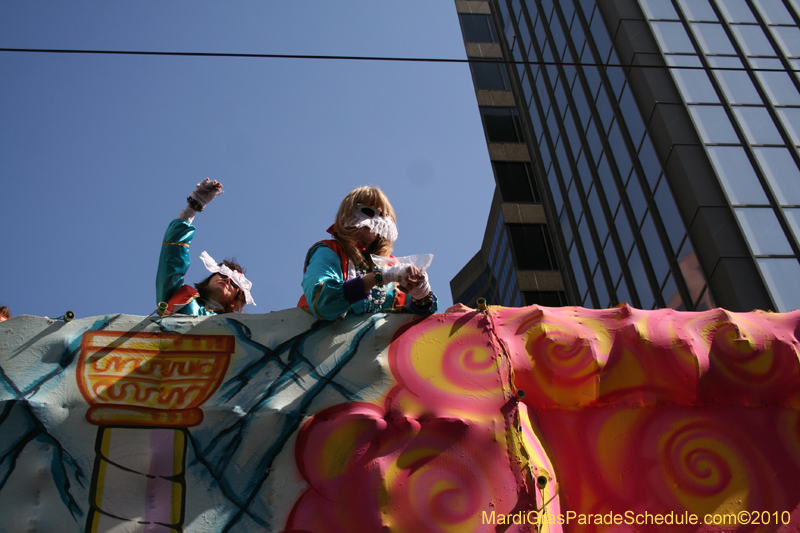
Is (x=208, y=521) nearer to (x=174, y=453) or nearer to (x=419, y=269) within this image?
(x=174, y=453)

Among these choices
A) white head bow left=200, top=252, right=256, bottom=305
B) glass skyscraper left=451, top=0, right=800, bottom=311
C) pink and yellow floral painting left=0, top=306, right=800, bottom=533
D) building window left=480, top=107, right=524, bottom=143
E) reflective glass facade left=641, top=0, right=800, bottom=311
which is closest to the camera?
pink and yellow floral painting left=0, top=306, right=800, bottom=533

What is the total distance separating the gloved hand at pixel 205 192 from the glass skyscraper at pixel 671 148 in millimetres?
4249

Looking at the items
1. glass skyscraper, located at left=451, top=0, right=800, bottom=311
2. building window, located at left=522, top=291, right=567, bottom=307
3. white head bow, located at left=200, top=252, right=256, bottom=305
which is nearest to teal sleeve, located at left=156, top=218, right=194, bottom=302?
white head bow, located at left=200, top=252, right=256, bottom=305

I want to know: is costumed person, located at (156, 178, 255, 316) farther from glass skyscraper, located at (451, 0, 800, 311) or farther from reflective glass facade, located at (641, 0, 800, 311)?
reflective glass facade, located at (641, 0, 800, 311)

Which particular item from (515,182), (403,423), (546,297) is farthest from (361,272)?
(515,182)

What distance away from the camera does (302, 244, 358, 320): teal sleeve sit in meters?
2.77

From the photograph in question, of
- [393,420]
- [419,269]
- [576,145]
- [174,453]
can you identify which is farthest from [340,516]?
[576,145]

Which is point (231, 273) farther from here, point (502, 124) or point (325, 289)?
point (502, 124)

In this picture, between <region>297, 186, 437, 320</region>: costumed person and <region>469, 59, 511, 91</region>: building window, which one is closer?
<region>297, 186, 437, 320</region>: costumed person

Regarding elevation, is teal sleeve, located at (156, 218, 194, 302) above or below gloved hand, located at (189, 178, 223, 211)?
below

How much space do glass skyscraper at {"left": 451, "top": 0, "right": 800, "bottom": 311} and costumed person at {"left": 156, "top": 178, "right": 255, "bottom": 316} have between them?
169 inches

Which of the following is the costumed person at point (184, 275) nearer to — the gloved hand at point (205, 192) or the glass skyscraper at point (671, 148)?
the gloved hand at point (205, 192)

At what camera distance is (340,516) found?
236cm

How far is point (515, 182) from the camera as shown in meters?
19.9
